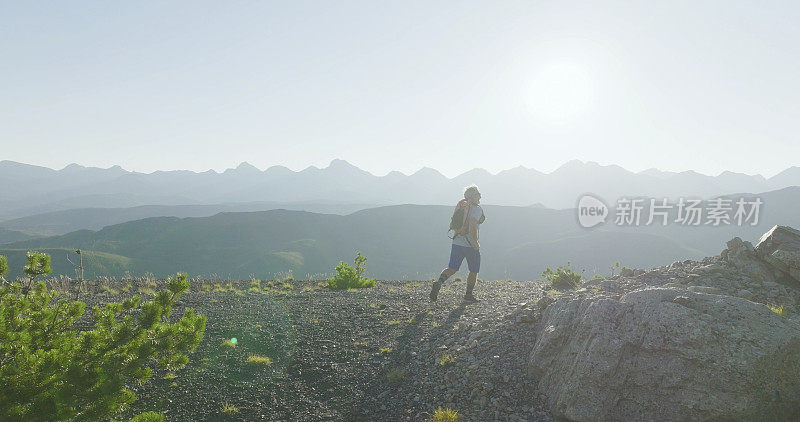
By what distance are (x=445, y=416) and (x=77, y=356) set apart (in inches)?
194

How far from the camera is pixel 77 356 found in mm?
4488

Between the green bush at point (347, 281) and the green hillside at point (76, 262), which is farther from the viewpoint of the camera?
the green hillside at point (76, 262)

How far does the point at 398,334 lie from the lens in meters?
10.1

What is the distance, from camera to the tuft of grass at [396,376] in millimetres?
7762

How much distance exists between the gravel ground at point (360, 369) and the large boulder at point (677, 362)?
892 millimetres

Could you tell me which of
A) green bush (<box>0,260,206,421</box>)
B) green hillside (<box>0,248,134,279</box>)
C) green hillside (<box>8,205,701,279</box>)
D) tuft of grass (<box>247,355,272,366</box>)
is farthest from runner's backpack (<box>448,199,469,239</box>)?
green hillside (<box>8,205,701,279</box>)

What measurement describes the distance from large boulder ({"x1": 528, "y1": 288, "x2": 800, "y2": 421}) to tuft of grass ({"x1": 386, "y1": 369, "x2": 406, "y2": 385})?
2674 mm

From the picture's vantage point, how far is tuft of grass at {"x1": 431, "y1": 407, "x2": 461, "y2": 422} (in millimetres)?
6238

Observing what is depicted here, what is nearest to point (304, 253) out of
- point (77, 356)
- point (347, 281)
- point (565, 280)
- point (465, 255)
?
point (347, 281)

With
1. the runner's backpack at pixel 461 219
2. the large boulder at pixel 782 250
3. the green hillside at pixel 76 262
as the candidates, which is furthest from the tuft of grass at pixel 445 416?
the green hillside at pixel 76 262

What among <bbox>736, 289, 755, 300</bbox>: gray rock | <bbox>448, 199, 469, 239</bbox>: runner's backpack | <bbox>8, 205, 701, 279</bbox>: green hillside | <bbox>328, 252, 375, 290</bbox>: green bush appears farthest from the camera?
<bbox>8, 205, 701, 279</bbox>: green hillside

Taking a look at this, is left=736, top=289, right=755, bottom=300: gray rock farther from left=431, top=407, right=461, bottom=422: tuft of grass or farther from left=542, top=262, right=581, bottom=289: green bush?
left=431, top=407, right=461, bottom=422: tuft of grass

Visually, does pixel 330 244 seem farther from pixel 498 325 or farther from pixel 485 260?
pixel 498 325

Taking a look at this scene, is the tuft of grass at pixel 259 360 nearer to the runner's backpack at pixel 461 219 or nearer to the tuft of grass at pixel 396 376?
the tuft of grass at pixel 396 376
